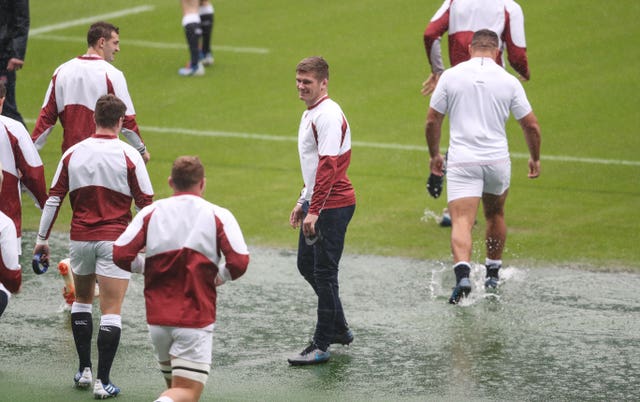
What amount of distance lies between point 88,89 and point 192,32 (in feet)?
31.1

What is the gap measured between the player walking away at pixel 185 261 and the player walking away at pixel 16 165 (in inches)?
77.8

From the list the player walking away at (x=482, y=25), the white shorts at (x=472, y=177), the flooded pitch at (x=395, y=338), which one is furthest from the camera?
the player walking away at (x=482, y=25)

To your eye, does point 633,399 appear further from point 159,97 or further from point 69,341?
point 159,97

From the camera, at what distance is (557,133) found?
1672 cm

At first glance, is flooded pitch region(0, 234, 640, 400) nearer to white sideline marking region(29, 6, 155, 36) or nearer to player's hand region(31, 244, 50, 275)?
player's hand region(31, 244, 50, 275)

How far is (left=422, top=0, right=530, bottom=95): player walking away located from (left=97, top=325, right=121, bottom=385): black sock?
215 inches

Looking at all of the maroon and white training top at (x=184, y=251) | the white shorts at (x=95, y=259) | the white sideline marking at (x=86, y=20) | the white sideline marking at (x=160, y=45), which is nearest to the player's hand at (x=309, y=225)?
the white shorts at (x=95, y=259)

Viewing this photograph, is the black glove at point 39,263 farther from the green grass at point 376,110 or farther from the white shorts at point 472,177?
the green grass at point 376,110

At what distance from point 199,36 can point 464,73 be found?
9791 millimetres

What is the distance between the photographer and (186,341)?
670 cm

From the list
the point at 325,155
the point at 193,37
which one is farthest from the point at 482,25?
the point at 193,37

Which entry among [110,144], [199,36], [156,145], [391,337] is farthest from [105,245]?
[199,36]

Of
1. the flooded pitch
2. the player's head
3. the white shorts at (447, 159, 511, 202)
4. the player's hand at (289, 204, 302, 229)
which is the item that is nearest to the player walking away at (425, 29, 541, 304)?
the white shorts at (447, 159, 511, 202)

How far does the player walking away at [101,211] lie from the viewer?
26.1ft
